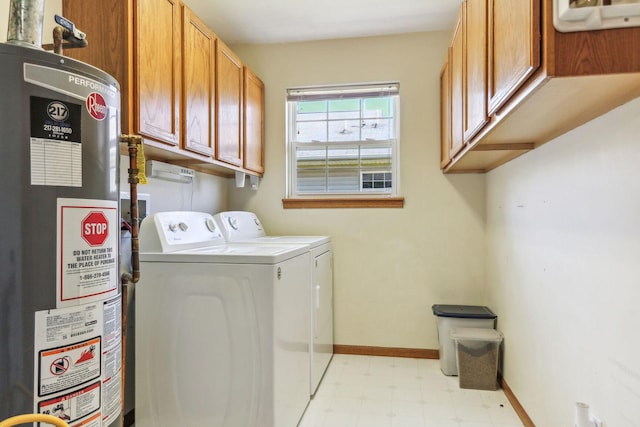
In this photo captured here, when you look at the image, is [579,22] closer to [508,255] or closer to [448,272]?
[508,255]

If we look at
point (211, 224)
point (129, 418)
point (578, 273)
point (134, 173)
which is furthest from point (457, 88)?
point (129, 418)

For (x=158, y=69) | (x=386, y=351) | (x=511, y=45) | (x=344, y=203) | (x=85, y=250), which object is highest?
A: (x=158, y=69)

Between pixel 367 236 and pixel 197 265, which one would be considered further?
pixel 367 236

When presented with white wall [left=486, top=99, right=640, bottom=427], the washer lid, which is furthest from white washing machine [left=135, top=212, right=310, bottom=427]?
white wall [left=486, top=99, right=640, bottom=427]

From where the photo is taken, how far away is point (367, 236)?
308cm

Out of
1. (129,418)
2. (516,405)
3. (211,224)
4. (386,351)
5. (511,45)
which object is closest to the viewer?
(511,45)

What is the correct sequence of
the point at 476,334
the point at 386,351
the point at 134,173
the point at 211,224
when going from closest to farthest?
1. the point at 134,173
2. the point at 211,224
3. the point at 476,334
4. the point at 386,351

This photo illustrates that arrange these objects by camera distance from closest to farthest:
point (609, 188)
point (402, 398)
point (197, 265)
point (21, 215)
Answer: point (21, 215) → point (609, 188) → point (197, 265) → point (402, 398)

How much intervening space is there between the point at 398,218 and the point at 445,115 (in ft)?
2.81

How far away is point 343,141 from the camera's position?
3221 millimetres

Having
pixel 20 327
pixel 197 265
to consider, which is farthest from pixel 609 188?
pixel 20 327

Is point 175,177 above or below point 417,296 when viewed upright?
above

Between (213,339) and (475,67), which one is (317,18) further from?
(213,339)

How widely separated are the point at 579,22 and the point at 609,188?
1.96 ft
